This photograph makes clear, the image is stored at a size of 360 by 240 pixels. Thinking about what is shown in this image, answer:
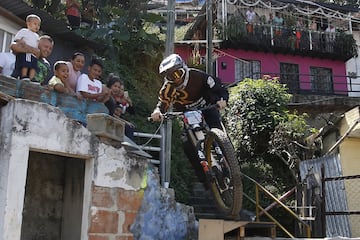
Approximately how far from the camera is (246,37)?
19.9m

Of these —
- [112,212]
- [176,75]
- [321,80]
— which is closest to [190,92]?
[176,75]

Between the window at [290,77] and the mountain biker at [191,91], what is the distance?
1481 cm

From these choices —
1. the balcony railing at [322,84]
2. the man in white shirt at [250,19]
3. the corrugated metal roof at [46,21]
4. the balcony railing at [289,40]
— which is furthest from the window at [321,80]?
the corrugated metal roof at [46,21]

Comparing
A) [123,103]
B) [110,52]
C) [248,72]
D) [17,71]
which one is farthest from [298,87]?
[17,71]

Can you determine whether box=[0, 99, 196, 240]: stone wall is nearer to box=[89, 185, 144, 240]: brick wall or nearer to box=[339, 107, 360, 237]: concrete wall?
box=[89, 185, 144, 240]: brick wall

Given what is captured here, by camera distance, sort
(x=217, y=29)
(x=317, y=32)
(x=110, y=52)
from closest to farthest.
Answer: (x=110, y=52), (x=217, y=29), (x=317, y=32)

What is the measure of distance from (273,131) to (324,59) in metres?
12.0

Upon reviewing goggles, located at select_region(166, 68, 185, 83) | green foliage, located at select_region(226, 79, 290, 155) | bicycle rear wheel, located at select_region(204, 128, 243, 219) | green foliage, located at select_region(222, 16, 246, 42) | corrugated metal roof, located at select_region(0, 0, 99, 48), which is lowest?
bicycle rear wheel, located at select_region(204, 128, 243, 219)

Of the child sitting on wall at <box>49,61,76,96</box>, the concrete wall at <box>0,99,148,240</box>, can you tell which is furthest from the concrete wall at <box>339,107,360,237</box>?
the child sitting on wall at <box>49,61,76,96</box>

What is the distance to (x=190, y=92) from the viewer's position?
237 inches

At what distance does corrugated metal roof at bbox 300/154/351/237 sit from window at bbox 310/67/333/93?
13.0 meters

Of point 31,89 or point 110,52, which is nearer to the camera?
point 31,89

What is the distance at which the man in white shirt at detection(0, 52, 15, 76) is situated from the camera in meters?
5.62

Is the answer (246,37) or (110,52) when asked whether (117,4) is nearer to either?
(110,52)
